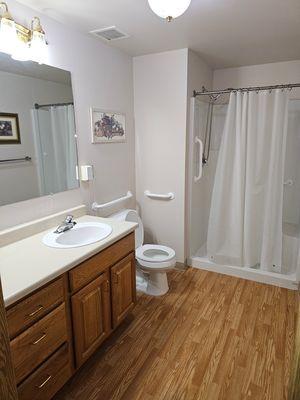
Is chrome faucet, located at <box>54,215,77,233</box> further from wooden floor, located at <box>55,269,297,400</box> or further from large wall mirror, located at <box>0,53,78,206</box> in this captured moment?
wooden floor, located at <box>55,269,297,400</box>

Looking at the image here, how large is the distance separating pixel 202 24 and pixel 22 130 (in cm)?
150

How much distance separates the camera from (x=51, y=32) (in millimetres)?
1848

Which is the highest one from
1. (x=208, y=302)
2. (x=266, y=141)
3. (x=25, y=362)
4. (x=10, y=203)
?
(x=266, y=141)

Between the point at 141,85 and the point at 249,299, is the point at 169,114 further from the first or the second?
the point at 249,299

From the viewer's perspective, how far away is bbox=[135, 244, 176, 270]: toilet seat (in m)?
2.39

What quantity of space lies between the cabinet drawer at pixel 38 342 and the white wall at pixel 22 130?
778mm

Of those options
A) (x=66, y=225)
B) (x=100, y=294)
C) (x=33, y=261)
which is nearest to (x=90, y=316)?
(x=100, y=294)

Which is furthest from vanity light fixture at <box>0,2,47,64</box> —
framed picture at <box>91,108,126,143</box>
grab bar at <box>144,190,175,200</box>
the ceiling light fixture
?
grab bar at <box>144,190,175,200</box>

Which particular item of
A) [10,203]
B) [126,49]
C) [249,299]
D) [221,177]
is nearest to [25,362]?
[10,203]

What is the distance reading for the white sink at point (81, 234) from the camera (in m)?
1.77

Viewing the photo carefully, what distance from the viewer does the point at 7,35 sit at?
1.51m

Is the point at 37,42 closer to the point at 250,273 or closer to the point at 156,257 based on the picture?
the point at 156,257

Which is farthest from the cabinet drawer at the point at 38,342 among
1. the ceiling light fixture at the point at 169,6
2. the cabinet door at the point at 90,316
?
the ceiling light fixture at the point at 169,6

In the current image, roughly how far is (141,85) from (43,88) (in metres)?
1.23
